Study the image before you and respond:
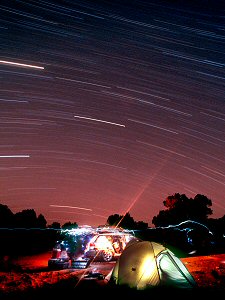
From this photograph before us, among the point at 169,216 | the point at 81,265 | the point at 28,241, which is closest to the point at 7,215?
the point at 28,241

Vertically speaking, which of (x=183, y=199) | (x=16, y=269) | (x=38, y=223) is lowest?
(x=38, y=223)

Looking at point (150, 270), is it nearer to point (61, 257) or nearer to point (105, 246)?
point (105, 246)

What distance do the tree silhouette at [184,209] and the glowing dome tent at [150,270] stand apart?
125 feet

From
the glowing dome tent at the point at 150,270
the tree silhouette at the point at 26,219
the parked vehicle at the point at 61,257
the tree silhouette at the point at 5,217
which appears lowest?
the tree silhouette at the point at 26,219

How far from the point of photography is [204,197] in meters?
50.0

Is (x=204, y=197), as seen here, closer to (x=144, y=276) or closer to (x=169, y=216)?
(x=169, y=216)

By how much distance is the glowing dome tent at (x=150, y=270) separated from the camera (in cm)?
867

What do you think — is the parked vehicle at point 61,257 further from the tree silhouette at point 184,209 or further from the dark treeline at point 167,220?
the tree silhouette at point 184,209

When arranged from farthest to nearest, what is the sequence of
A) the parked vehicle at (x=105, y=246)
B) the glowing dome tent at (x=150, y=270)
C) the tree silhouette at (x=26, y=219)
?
1. the tree silhouette at (x=26, y=219)
2. the parked vehicle at (x=105, y=246)
3. the glowing dome tent at (x=150, y=270)

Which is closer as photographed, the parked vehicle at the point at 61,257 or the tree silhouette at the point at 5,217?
the parked vehicle at the point at 61,257

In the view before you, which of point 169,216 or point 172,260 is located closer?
point 172,260

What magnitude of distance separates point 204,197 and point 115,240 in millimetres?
38659

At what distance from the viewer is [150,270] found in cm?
878

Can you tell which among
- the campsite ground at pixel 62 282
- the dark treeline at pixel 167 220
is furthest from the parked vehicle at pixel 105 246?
the dark treeline at pixel 167 220
